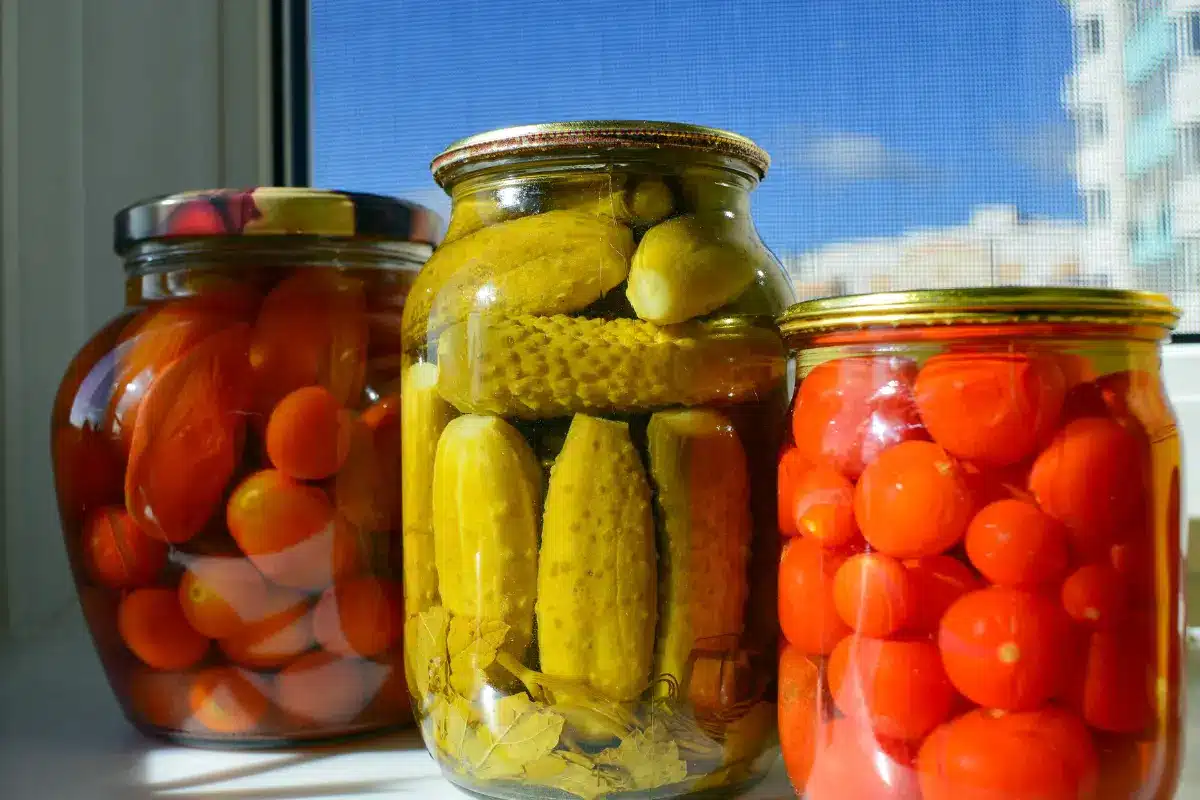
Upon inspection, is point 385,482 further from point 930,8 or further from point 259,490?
point 930,8

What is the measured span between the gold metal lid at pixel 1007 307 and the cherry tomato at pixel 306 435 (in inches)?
12.0

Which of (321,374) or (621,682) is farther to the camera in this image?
(321,374)

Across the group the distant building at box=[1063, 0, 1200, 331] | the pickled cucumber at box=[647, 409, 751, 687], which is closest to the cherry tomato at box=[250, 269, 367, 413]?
the pickled cucumber at box=[647, 409, 751, 687]

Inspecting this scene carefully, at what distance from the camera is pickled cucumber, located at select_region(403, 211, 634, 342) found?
537 mm

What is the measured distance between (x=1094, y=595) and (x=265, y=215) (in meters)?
0.46

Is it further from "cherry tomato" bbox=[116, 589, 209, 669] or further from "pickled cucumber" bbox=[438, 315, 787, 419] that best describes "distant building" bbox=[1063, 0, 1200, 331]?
"cherry tomato" bbox=[116, 589, 209, 669]

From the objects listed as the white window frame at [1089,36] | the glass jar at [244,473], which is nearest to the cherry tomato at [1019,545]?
the glass jar at [244,473]

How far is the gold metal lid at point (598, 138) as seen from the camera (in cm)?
54

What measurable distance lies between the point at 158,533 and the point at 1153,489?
0.50 metres

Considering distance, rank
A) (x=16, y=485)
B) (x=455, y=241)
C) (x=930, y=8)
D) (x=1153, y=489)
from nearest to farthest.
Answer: (x=1153, y=489) < (x=455, y=241) < (x=16, y=485) < (x=930, y=8)

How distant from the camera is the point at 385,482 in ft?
2.17

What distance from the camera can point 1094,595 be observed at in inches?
17.6

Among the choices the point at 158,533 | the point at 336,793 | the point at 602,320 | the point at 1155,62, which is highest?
the point at 1155,62

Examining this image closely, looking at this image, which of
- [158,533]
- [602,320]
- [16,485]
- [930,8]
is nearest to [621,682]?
[602,320]
